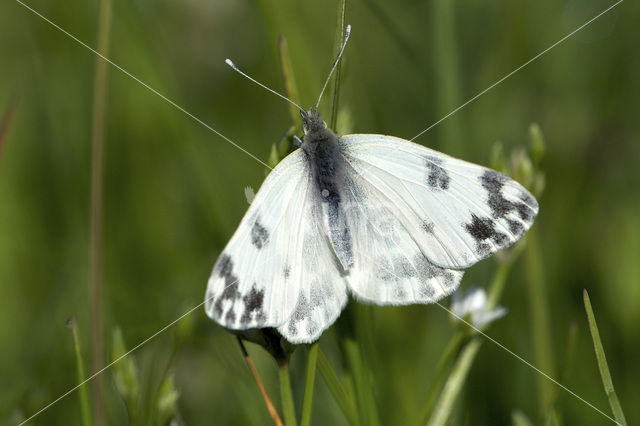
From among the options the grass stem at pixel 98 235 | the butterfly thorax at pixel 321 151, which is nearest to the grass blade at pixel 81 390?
the grass stem at pixel 98 235

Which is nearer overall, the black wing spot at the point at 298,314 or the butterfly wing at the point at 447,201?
the black wing spot at the point at 298,314

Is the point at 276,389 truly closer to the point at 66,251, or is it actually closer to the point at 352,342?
the point at 352,342

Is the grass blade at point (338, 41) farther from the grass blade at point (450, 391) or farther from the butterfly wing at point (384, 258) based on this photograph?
the grass blade at point (450, 391)

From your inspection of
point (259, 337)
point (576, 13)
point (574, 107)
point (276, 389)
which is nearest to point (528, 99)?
point (574, 107)

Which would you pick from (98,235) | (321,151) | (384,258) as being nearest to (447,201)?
(384,258)

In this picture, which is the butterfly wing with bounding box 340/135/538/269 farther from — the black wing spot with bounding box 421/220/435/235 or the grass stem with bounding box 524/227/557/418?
the grass stem with bounding box 524/227/557/418

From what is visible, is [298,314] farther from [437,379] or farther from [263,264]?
[437,379]
